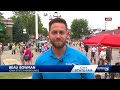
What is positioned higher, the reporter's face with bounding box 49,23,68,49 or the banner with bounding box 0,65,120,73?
the reporter's face with bounding box 49,23,68,49

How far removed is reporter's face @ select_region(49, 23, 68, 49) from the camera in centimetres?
192

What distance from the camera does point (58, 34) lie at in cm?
193

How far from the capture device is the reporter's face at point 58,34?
1.92 metres

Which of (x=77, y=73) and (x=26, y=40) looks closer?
(x=77, y=73)

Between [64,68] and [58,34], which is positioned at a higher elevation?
[58,34]

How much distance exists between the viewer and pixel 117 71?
189 centimetres

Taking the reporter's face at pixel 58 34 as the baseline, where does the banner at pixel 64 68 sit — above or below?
below
